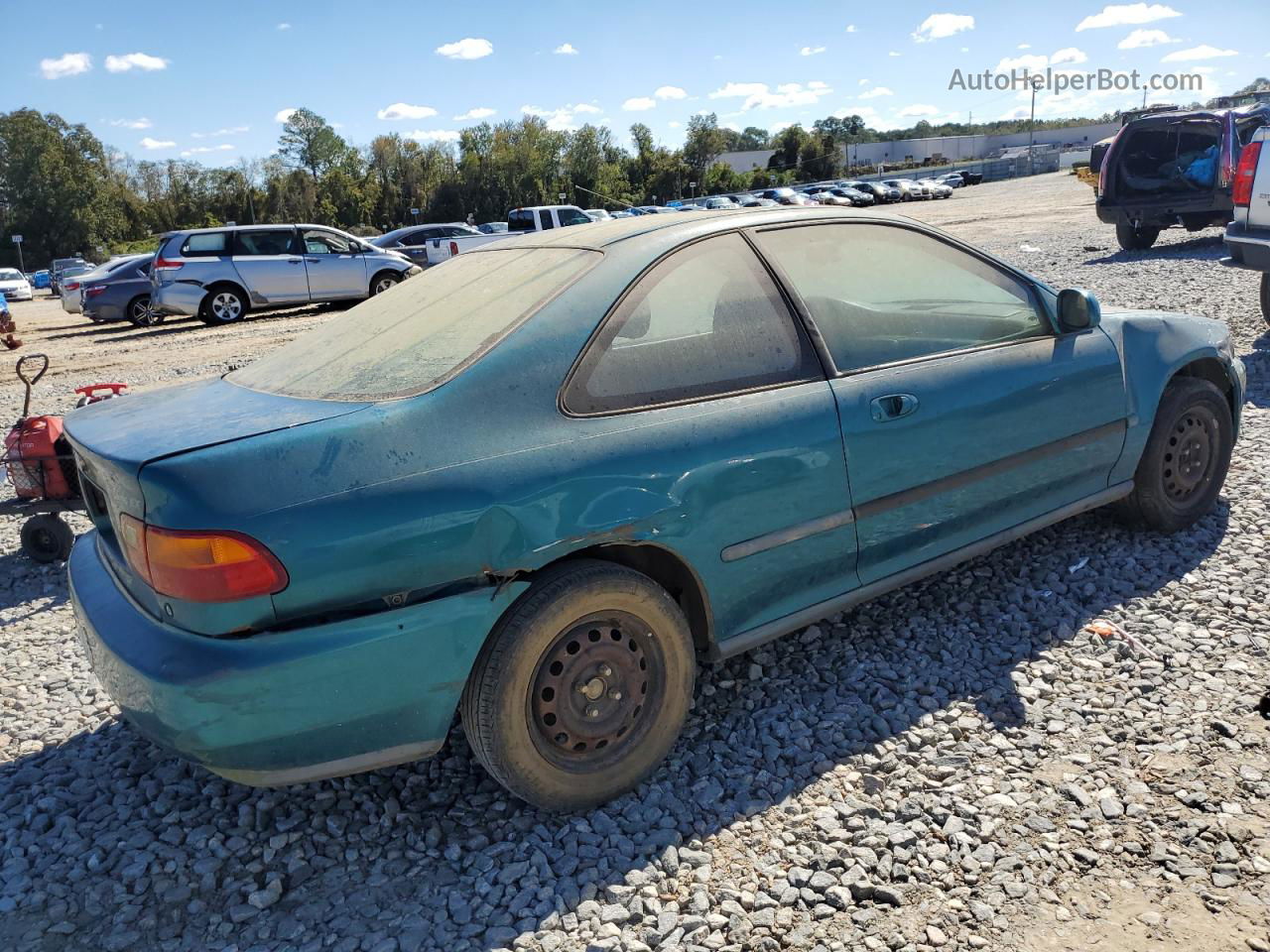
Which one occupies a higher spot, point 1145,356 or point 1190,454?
point 1145,356

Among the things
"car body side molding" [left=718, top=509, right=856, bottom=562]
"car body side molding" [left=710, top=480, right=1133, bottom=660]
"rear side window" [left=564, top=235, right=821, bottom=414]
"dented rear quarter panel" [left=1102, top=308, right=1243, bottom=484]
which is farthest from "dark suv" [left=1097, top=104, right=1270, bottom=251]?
"car body side molding" [left=718, top=509, right=856, bottom=562]

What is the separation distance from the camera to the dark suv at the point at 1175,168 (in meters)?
13.6

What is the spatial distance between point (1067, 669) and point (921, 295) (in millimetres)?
1427

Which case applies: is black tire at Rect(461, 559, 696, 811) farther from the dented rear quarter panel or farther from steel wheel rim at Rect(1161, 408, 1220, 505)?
steel wheel rim at Rect(1161, 408, 1220, 505)

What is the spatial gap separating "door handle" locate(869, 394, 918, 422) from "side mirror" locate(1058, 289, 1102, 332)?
950mm

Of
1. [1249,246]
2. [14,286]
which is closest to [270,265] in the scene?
[1249,246]

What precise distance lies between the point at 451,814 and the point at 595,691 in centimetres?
58

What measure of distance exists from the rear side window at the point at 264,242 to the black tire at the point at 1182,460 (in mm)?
15606

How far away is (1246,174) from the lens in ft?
25.6

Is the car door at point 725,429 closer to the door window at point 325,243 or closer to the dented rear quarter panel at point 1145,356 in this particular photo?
the dented rear quarter panel at point 1145,356

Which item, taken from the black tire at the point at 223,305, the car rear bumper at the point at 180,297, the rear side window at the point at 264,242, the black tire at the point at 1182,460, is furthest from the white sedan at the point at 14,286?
the black tire at the point at 1182,460

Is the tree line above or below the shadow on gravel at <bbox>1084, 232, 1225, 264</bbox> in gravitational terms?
above

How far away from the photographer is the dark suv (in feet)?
44.5

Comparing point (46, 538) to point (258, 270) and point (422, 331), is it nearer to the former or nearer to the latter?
point (422, 331)
